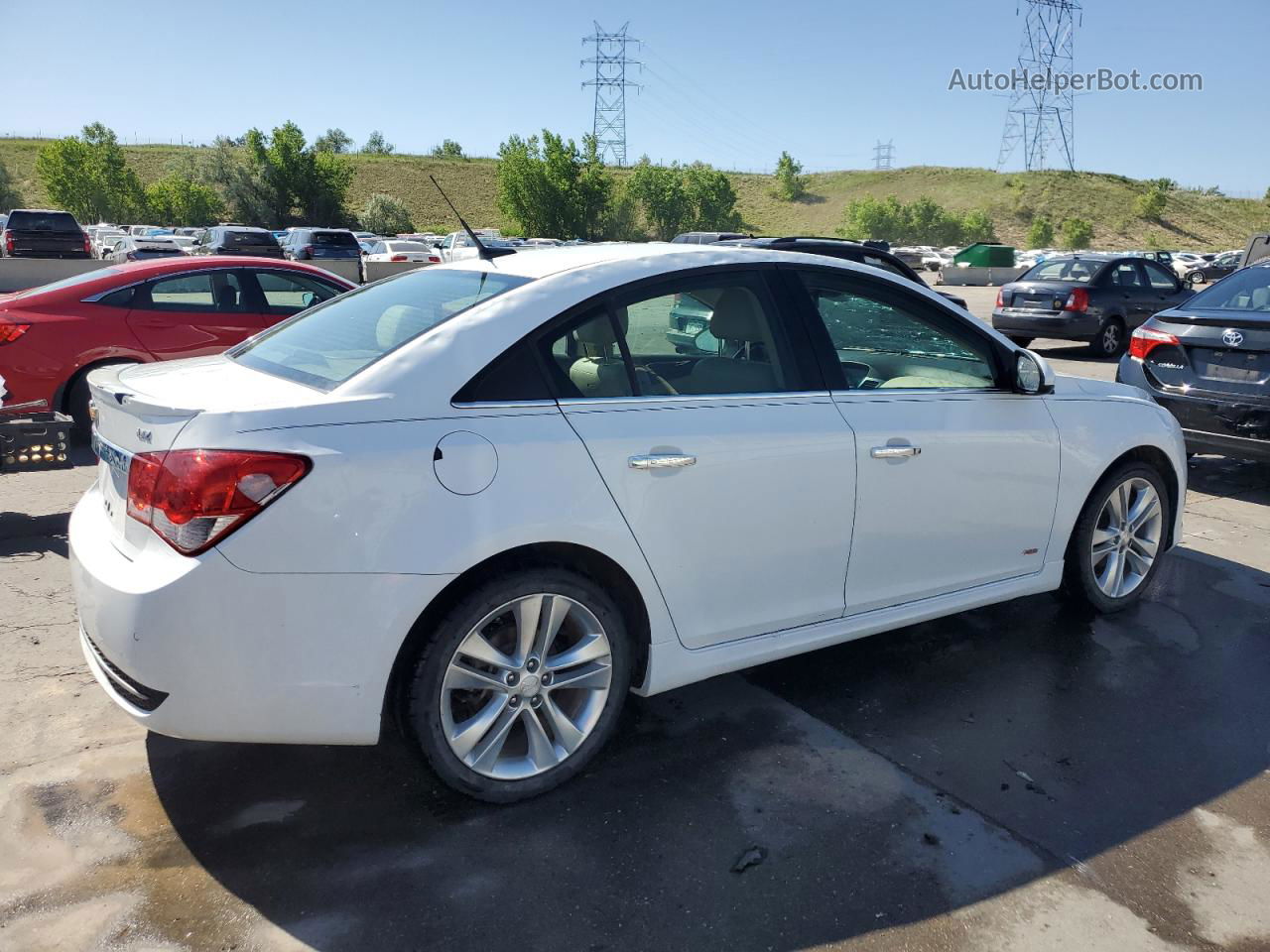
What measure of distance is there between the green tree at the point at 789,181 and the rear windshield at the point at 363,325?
125 meters

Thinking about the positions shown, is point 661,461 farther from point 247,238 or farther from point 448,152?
point 448,152

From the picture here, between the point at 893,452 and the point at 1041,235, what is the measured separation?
10414 cm

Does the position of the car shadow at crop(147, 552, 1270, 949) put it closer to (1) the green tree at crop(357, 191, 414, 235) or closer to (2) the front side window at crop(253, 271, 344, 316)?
(2) the front side window at crop(253, 271, 344, 316)

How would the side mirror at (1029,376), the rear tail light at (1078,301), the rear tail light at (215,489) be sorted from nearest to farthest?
the rear tail light at (215,489) < the side mirror at (1029,376) < the rear tail light at (1078,301)

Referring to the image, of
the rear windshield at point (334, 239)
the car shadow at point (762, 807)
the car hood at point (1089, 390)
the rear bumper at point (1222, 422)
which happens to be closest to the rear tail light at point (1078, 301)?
the rear bumper at point (1222, 422)

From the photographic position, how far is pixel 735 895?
2.61m

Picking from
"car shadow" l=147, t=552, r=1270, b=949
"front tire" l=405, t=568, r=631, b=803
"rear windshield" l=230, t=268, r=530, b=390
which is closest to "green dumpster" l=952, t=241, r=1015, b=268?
"car shadow" l=147, t=552, r=1270, b=949

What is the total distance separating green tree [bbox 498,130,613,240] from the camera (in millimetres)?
74062

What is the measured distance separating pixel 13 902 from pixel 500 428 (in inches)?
68.7

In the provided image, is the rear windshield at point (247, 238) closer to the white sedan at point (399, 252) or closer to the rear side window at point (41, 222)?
the white sedan at point (399, 252)

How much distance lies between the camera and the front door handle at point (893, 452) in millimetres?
3457

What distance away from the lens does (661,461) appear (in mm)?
3000

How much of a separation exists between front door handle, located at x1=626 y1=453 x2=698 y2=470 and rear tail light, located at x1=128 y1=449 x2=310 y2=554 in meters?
0.95

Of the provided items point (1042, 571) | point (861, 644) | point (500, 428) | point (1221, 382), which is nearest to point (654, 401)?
point (500, 428)
